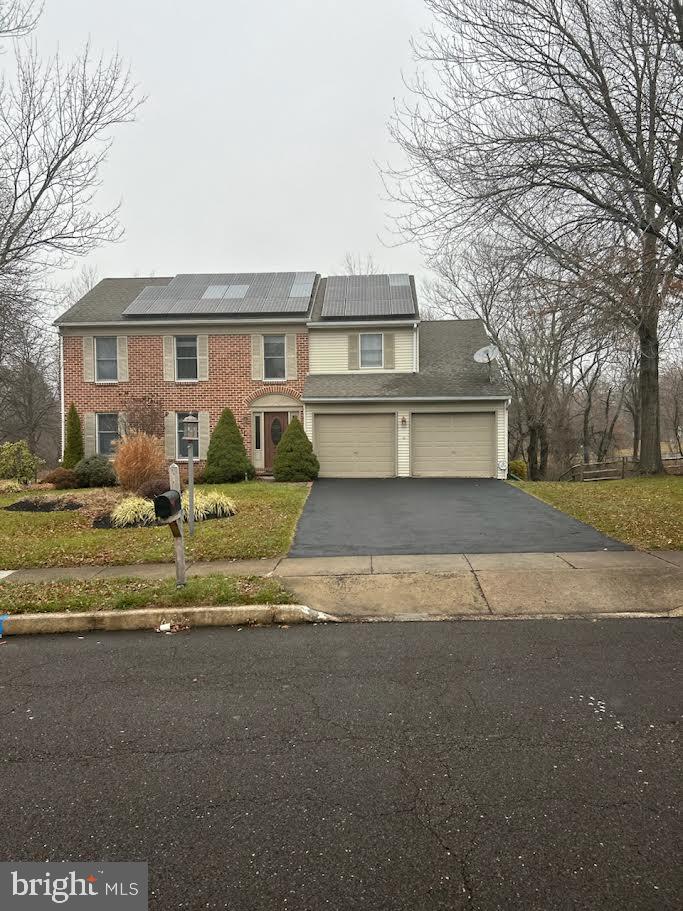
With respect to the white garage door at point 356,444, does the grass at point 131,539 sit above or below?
below

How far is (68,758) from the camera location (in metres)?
2.93

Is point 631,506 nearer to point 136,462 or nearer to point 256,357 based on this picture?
point 136,462

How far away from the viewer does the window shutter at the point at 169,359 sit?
1955 centimetres

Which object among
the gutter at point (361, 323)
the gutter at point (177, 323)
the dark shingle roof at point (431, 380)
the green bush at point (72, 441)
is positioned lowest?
the green bush at point (72, 441)

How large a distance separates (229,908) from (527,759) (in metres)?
1.67

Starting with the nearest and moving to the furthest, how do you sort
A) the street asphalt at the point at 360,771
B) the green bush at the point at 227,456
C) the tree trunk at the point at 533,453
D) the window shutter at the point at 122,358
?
the street asphalt at the point at 360,771
the green bush at the point at 227,456
the window shutter at the point at 122,358
the tree trunk at the point at 533,453

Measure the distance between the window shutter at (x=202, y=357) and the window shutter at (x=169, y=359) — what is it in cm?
98

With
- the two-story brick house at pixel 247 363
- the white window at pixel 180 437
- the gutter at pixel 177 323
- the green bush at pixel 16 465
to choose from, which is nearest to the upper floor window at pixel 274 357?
the two-story brick house at pixel 247 363

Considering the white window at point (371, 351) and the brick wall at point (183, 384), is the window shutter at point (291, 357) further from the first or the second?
the white window at point (371, 351)

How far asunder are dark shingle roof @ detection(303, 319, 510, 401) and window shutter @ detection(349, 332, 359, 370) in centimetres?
36

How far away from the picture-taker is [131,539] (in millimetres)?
8891

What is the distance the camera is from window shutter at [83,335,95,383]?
1966 centimetres

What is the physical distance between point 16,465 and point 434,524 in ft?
47.7

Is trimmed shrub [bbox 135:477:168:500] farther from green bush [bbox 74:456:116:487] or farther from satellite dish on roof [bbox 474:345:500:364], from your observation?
satellite dish on roof [bbox 474:345:500:364]
